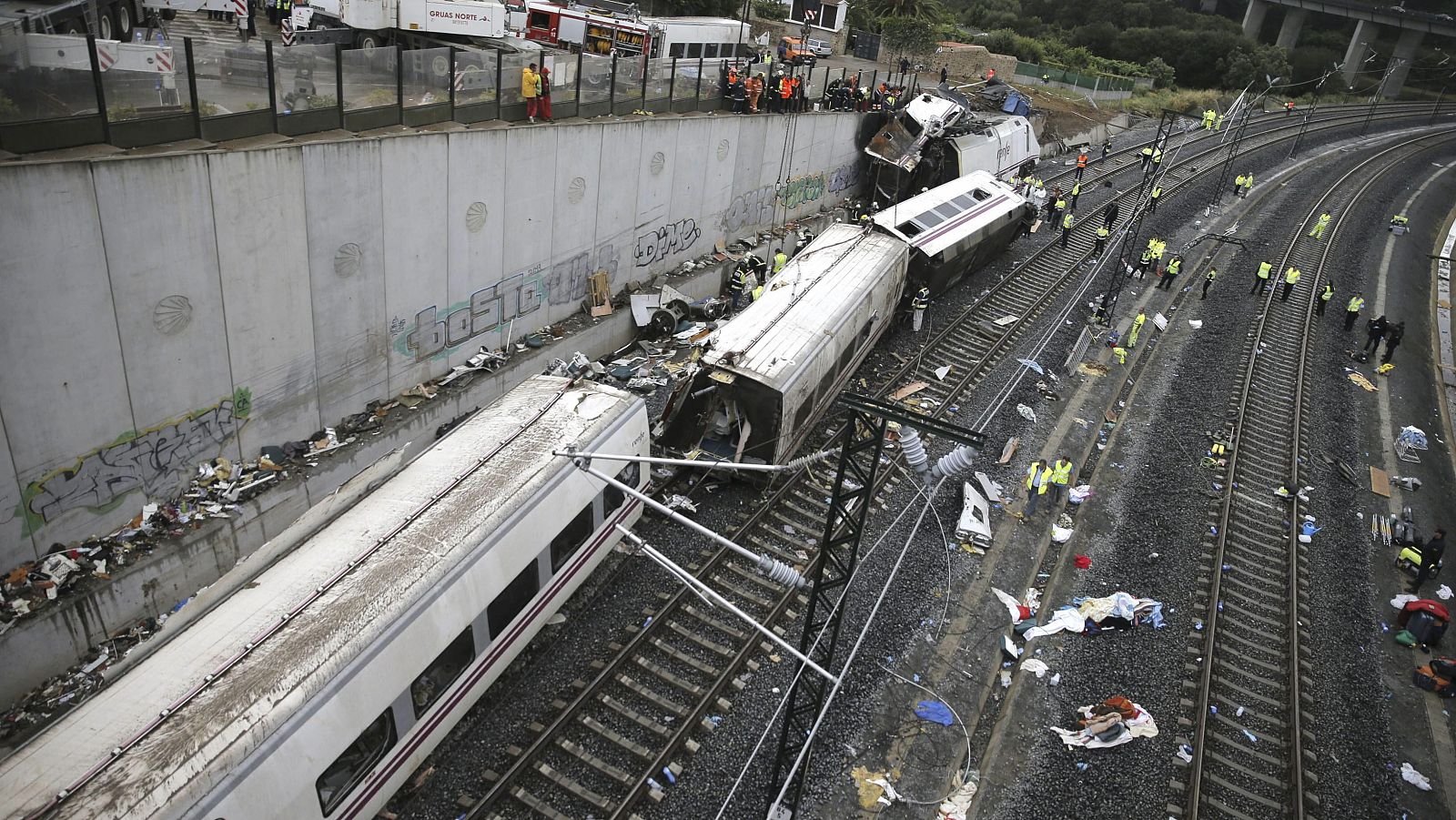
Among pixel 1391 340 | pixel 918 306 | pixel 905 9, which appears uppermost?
pixel 905 9

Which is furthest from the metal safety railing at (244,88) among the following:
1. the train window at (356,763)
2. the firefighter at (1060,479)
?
the firefighter at (1060,479)

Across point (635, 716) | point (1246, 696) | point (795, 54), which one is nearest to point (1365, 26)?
point (795, 54)

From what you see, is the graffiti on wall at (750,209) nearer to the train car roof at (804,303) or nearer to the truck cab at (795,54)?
the truck cab at (795,54)

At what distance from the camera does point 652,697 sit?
36.6 ft

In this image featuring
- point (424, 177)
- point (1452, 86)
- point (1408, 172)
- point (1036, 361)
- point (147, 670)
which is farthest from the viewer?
point (1452, 86)

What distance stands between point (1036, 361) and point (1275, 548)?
24.1 feet

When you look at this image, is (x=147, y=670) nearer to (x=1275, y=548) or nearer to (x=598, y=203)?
(x=598, y=203)

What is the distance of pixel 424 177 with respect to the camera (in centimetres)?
1523

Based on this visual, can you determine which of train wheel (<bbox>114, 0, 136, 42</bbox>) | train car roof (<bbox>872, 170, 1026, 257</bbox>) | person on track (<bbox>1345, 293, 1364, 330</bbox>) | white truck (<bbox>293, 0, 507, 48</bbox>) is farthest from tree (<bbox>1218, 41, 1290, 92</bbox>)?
train wheel (<bbox>114, 0, 136, 42</bbox>)

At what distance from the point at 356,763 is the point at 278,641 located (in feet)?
4.93

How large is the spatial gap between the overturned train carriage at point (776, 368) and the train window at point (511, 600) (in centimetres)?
469

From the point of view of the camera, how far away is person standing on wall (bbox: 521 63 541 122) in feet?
57.7

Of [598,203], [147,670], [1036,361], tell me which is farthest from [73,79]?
[1036,361]

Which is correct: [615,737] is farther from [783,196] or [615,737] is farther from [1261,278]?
[1261,278]
